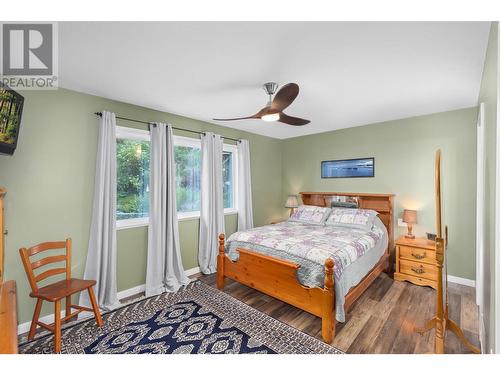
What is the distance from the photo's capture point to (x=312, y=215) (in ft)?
12.9

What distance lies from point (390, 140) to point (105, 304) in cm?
465

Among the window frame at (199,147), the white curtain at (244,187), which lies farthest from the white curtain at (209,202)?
the white curtain at (244,187)

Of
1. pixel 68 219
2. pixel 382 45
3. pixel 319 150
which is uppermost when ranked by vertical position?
pixel 382 45

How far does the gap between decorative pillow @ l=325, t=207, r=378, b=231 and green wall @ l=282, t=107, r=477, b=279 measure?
0.62 m

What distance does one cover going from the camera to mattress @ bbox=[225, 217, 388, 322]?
2193 millimetres

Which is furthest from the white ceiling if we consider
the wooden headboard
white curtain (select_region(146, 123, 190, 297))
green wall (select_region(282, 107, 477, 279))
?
the wooden headboard

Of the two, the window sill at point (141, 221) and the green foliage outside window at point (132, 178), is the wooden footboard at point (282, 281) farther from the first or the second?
the green foliage outside window at point (132, 178)

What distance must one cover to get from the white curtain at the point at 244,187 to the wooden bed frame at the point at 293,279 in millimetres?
1226

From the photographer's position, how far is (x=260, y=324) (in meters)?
2.26

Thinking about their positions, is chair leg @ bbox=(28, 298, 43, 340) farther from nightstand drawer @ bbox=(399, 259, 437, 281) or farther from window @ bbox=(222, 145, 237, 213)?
nightstand drawer @ bbox=(399, 259, 437, 281)

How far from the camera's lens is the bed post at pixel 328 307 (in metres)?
2.00

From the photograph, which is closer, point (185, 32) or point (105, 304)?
point (185, 32)
